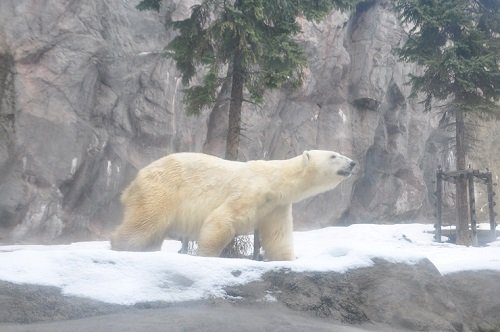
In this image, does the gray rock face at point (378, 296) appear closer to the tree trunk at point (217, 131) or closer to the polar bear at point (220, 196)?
the polar bear at point (220, 196)

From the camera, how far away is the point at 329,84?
20.3m

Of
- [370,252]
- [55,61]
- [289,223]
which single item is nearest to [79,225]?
[55,61]

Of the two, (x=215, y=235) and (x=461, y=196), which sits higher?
(x=461, y=196)

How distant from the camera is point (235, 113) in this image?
9.01 metres

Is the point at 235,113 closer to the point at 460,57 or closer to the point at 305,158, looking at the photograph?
the point at 305,158

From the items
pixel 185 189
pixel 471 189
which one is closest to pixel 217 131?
pixel 471 189

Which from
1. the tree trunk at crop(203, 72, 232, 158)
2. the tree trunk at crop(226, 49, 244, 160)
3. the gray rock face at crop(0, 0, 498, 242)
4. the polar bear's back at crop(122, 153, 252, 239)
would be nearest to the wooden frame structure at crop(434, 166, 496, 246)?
the gray rock face at crop(0, 0, 498, 242)

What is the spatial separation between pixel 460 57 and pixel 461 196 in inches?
155

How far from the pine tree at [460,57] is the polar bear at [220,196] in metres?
9.84

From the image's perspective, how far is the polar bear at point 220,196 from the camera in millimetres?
6559

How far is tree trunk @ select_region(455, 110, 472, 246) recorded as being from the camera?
15375 millimetres

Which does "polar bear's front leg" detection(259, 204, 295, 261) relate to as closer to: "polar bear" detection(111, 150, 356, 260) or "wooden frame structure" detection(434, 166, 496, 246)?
"polar bear" detection(111, 150, 356, 260)

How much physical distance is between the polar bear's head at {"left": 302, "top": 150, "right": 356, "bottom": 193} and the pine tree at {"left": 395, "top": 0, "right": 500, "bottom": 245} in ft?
31.8

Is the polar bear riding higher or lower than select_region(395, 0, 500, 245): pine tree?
lower
